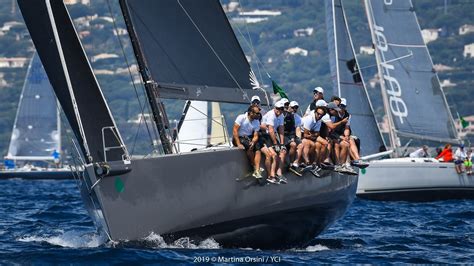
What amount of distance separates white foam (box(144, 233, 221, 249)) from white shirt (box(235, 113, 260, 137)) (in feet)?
4.65

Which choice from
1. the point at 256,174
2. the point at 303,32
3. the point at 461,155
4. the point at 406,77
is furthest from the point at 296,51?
the point at 256,174

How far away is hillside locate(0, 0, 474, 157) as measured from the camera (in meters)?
127

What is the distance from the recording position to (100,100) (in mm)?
15188

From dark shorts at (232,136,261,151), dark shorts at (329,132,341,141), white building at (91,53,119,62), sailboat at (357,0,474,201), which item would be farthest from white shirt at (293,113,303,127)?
white building at (91,53,119,62)

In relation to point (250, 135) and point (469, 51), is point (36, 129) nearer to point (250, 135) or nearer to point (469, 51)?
point (250, 135)

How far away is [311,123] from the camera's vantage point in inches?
661

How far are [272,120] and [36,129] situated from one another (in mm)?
55108

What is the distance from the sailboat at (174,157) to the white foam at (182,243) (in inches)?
2.9

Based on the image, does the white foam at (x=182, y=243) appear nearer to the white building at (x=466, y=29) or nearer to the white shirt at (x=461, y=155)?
the white shirt at (x=461, y=155)

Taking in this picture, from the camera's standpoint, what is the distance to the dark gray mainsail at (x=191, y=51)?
53.2ft

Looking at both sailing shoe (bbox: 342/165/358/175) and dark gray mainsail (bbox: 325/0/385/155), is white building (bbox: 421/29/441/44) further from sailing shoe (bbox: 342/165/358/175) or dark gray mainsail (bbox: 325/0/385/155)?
sailing shoe (bbox: 342/165/358/175)

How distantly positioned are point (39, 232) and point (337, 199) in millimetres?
4452

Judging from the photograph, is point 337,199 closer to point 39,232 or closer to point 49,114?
point 39,232

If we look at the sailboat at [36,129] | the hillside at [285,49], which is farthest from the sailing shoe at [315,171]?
the hillside at [285,49]
